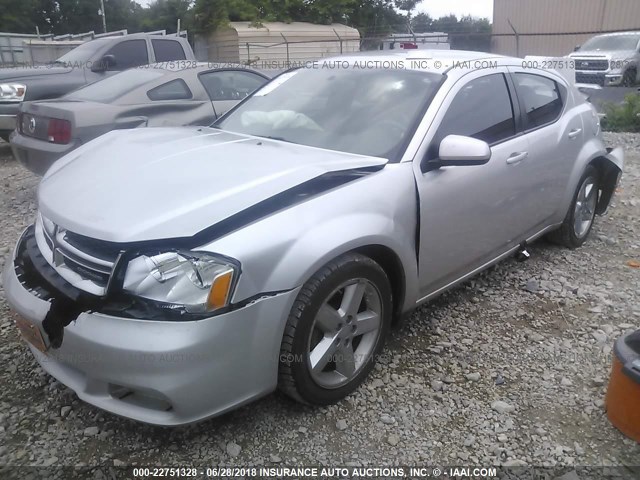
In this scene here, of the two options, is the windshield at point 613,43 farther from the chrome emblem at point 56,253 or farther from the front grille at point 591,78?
the chrome emblem at point 56,253

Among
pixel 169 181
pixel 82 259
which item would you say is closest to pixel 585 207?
pixel 169 181

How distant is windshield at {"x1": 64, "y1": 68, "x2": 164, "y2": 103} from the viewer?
18.2ft

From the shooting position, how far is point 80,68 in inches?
309

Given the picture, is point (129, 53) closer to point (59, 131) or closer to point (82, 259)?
point (59, 131)

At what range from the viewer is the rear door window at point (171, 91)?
18.4 feet

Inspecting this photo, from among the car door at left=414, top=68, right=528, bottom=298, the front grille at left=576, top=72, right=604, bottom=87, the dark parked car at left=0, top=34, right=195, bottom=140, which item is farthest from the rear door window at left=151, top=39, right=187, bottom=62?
the front grille at left=576, top=72, right=604, bottom=87

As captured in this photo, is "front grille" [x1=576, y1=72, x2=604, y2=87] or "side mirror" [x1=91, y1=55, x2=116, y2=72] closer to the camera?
"side mirror" [x1=91, y1=55, x2=116, y2=72]

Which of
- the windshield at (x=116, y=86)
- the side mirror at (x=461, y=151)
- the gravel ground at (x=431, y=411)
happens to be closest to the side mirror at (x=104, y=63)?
the windshield at (x=116, y=86)

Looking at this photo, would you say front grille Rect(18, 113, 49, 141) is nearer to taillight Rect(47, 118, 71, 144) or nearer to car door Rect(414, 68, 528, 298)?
taillight Rect(47, 118, 71, 144)

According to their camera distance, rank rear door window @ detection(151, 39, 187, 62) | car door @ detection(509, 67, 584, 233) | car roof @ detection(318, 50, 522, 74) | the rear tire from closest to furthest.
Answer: car roof @ detection(318, 50, 522, 74) → car door @ detection(509, 67, 584, 233) → the rear tire → rear door window @ detection(151, 39, 187, 62)

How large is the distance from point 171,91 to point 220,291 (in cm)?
436

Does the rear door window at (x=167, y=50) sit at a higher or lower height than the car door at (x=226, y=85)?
higher

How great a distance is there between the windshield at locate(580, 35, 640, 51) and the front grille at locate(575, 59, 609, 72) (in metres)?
0.97

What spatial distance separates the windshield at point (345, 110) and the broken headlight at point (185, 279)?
1.13 metres
